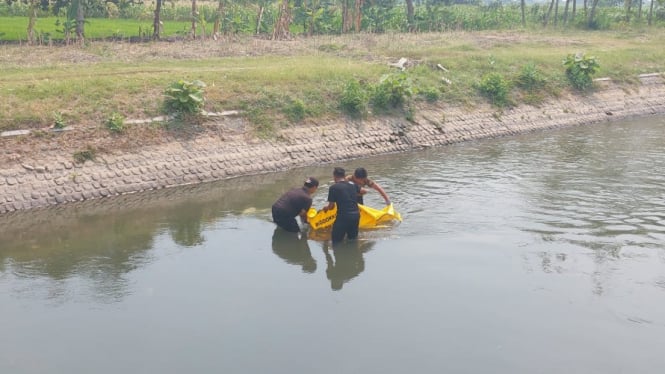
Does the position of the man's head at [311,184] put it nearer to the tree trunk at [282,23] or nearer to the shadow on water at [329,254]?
the shadow on water at [329,254]

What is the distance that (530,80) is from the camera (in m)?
29.8

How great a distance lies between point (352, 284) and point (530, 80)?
19.2 metres

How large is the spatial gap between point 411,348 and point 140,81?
48.8 feet

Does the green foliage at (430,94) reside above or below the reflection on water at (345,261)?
above

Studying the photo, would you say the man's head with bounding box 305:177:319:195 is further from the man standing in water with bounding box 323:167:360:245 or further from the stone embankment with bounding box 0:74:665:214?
the stone embankment with bounding box 0:74:665:214

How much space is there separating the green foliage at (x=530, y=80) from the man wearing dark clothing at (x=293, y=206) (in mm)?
16937

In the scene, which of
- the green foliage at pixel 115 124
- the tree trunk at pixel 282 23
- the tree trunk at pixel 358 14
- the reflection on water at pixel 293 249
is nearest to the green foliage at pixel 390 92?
the green foliage at pixel 115 124

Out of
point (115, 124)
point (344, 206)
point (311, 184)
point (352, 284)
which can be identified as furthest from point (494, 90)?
point (352, 284)

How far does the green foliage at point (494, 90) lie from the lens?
92.5 feet

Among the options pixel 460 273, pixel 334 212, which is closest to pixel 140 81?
pixel 334 212

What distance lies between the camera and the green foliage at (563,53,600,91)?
101 feet

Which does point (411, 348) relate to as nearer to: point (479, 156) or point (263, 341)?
point (263, 341)

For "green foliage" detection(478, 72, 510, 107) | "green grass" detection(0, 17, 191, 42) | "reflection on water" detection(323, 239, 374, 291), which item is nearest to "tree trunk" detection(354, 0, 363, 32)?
"green grass" detection(0, 17, 191, 42)

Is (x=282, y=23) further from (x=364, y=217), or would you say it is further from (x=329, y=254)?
(x=329, y=254)
